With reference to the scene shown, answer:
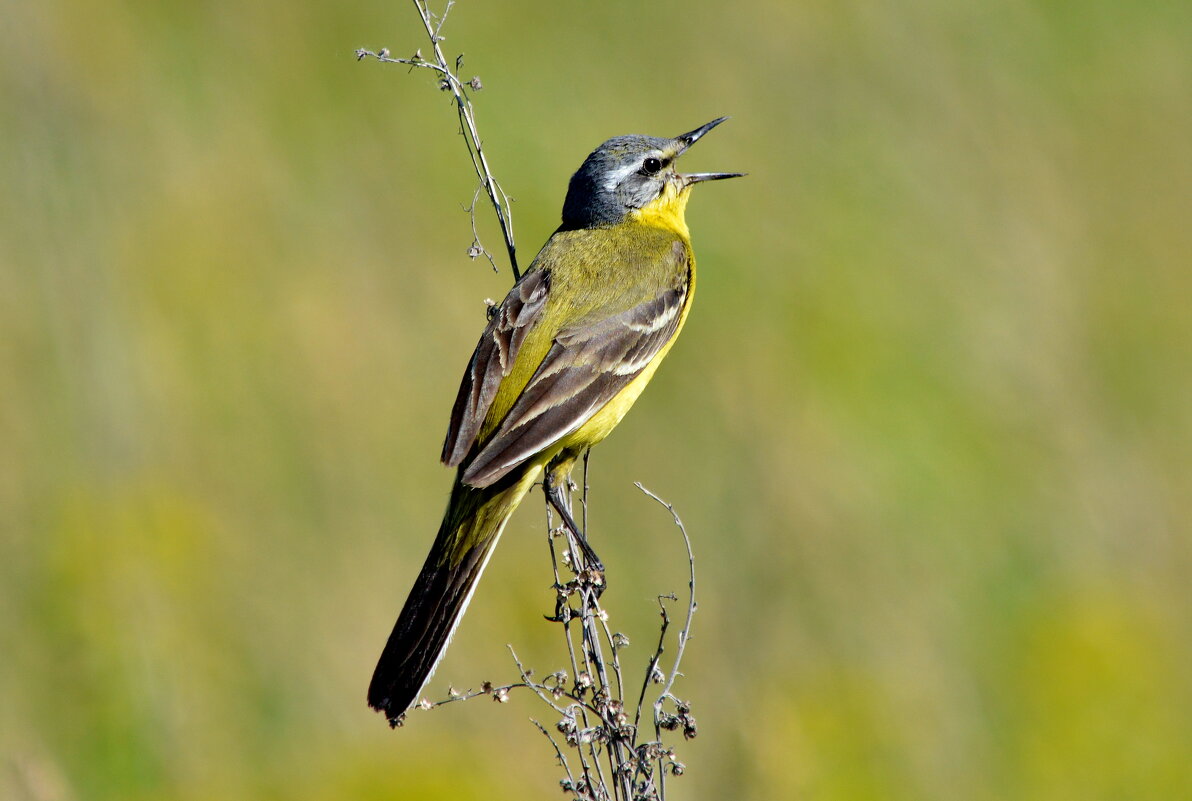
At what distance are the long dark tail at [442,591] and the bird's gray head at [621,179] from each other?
5.15ft

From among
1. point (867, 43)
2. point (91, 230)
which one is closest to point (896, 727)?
point (91, 230)

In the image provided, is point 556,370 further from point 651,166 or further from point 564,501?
point 651,166

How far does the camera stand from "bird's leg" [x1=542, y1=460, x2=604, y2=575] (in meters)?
5.26

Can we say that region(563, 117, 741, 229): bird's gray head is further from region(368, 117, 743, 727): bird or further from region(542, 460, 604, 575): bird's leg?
region(542, 460, 604, 575): bird's leg

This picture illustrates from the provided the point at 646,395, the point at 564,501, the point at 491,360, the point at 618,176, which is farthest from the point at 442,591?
the point at 646,395

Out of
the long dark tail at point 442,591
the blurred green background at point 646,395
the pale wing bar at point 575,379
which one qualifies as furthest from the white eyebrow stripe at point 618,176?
the blurred green background at point 646,395

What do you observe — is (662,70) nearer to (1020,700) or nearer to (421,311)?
(421,311)

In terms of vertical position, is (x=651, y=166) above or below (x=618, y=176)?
above

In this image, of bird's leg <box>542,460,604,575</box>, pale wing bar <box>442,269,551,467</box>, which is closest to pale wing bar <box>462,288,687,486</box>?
pale wing bar <box>442,269,551,467</box>

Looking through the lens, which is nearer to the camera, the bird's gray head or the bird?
the bird

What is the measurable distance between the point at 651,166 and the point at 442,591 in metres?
2.46

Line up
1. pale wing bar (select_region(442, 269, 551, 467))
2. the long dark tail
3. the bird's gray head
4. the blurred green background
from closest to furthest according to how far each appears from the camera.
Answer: the long dark tail → pale wing bar (select_region(442, 269, 551, 467)) → the bird's gray head → the blurred green background

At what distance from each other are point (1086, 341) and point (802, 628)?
451cm

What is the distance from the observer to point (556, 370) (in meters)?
5.37
